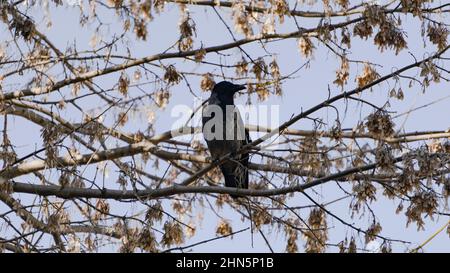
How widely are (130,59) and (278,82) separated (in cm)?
117

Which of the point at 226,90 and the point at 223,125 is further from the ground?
the point at 226,90

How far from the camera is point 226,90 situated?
10234 mm

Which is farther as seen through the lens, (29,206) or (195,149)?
(195,149)

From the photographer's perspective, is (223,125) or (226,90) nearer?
(226,90)

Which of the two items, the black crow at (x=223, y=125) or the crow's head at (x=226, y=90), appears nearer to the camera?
the crow's head at (x=226, y=90)

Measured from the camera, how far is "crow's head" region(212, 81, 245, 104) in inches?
393

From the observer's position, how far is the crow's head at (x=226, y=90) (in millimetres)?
9992

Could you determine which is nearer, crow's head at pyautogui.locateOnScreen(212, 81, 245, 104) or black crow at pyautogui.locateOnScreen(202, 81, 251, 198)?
crow's head at pyautogui.locateOnScreen(212, 81, 245, 104)
